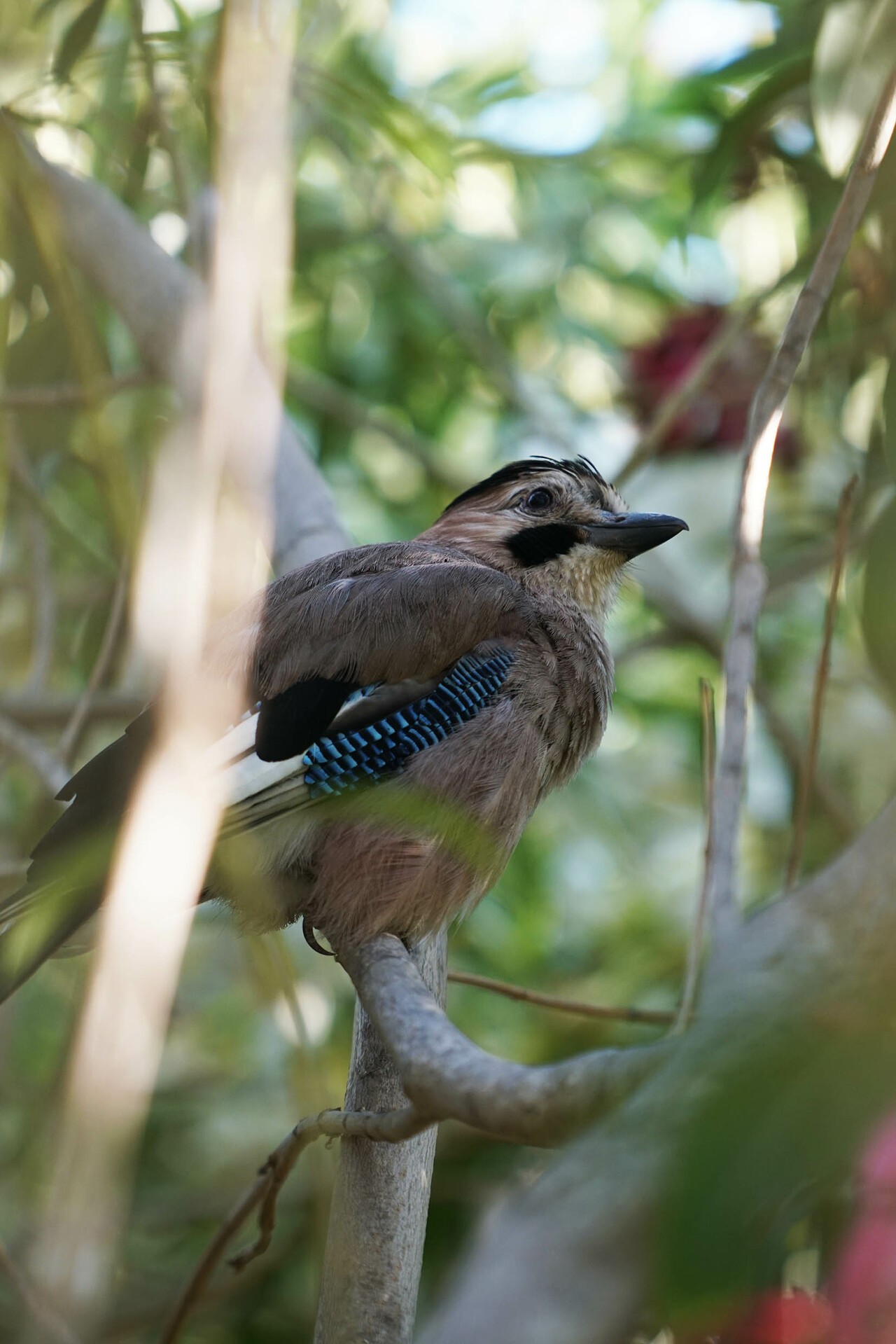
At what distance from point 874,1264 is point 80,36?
9.72 ft

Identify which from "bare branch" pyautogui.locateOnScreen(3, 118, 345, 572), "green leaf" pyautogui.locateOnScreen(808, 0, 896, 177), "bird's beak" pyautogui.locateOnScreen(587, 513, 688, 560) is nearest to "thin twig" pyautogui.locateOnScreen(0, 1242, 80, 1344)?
"bare branch" pyautogui.locateOnScreen(3, 118, 345, 572)

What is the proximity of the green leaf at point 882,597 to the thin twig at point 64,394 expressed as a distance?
4.52ft

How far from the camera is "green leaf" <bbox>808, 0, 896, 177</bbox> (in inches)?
106

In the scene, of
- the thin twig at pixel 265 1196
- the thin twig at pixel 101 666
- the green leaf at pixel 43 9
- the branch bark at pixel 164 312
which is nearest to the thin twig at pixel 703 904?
the thin twig at pixel 265 1196

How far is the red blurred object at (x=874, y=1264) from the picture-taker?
0.92m

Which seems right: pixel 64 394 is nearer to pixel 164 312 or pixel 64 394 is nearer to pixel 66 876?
pixel 164 312

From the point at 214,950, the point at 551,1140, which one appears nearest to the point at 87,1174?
the point at 551,1140

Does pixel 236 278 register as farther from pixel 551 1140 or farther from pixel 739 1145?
pixel 739 1145

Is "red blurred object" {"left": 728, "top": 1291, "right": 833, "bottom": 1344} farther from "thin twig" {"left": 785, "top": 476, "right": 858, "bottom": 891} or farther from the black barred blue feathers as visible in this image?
the black barred blue feathers

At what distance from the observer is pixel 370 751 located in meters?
2.58

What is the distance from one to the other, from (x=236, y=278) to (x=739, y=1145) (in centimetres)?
151

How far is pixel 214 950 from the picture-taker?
4.85 meters

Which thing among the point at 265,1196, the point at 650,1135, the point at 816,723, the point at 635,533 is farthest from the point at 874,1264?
the point at 635,533

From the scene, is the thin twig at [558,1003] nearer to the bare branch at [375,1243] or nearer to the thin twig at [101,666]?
the bare branch at [375,1243]
